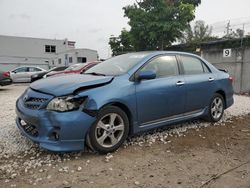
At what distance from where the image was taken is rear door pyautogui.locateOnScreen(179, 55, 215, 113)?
5.50 m

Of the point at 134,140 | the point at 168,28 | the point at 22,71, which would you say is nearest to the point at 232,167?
the point at 134,140

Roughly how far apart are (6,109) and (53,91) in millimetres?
3958

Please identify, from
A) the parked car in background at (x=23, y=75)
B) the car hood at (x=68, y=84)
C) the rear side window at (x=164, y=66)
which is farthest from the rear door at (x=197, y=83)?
the parked car in background at (x=23, y=75)

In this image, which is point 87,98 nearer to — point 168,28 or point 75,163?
point 75,163

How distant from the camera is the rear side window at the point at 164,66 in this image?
16.5 feet

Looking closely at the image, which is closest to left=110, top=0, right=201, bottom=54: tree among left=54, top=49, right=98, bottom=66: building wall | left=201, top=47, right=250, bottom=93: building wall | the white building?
left=201, top=47, right=250, bottom=93: building wall

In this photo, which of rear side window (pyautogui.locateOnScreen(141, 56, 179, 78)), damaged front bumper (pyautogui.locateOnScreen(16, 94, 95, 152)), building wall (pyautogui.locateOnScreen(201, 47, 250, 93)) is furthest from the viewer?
building wall (pyautogui.locateOnScreen(201, 47, 250, 93))

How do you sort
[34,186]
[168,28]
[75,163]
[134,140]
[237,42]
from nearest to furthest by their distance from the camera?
[34,186] → [75,163] → [134,140] → [237,42] → [168,28]

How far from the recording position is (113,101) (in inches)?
166

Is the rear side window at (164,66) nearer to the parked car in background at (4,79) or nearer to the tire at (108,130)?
the tire at (108,130)

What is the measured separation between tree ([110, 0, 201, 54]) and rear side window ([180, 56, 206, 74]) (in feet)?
41.7

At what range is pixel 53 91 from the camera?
13.3 feet

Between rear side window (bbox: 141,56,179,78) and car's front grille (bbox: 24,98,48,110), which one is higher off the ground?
rear side window (bbox: 141,56,179,78)

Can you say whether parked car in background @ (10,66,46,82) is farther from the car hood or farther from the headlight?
the headlight
